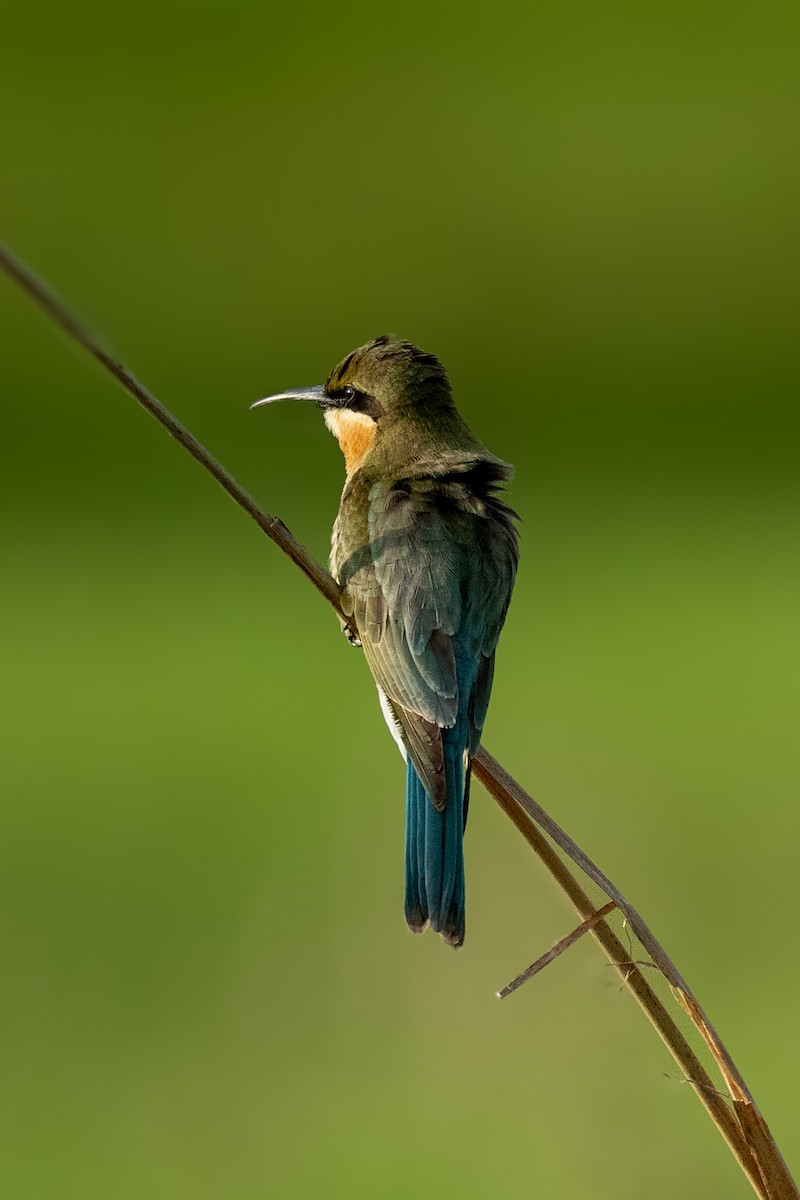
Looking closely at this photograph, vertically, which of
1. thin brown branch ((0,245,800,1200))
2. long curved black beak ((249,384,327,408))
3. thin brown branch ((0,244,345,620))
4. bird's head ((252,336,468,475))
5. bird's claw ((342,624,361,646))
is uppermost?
long curved black beak ((249,384,327,408))

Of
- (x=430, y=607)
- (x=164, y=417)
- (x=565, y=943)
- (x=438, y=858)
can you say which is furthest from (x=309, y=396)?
(x=565, y=943)

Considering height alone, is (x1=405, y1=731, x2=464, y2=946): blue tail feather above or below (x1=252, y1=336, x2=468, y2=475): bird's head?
below

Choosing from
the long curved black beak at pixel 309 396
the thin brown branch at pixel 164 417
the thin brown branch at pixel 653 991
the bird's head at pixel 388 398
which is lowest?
the thin brown branch at pixel 653 991

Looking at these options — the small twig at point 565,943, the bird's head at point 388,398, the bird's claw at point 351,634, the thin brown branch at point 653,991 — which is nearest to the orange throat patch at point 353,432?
the bird's head at point 388,398

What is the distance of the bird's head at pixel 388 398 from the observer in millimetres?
1598

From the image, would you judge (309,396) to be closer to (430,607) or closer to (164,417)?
(430,607)

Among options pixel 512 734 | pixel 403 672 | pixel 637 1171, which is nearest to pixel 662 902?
pixel 512 734

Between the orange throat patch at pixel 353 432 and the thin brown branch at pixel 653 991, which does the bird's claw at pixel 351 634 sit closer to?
the orange throat patch at pixel 353 432

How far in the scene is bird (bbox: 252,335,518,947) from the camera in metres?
1.25

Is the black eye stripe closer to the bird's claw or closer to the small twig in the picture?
the bird's claw

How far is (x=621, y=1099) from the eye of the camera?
2.37m

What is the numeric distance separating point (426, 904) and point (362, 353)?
0.67 meters

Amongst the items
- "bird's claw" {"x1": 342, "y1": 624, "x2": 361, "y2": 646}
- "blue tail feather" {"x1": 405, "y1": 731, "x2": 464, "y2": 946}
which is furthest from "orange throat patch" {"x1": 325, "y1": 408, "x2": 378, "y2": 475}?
"blue tail feather" {"x1": 405, "y1": 731, "x2": 464, "y2": 946}

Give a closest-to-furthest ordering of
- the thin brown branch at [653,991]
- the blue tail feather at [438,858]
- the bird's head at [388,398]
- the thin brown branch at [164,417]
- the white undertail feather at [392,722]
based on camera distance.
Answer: the thin brown branch at [164,417], the thin brown branch at [653,991], the blue tail feather at [438,858], the white undertail feather at [392,722], the bird's head at [388,398]
